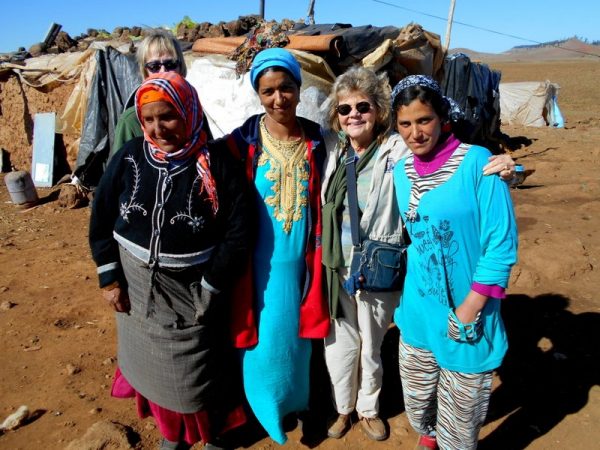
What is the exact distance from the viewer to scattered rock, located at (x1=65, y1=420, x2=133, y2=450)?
7.61 feet

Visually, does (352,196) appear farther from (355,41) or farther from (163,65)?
(355,41)

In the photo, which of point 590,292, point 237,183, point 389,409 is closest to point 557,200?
point 590,292

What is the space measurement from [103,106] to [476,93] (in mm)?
6657

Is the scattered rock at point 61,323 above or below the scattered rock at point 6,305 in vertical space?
below

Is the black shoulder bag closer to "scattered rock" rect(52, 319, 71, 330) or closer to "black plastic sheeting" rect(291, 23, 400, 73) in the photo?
"scattered rock" rect(52, 319, 71, 330)

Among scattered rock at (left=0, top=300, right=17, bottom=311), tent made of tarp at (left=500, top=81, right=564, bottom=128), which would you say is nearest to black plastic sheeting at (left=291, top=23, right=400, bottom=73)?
scattered rock at (left=0, top=300, right=17, bottom=311)

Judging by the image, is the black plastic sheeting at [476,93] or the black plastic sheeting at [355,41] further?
the black plastic sheeting at [476,93]

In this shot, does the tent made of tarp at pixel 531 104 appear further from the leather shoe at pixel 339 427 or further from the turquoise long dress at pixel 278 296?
the turquoise long dress at pixel 278 296

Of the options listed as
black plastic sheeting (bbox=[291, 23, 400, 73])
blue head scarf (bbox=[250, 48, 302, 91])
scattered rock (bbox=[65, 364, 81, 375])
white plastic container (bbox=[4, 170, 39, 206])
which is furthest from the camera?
white plastic container (bbox=[4, 170, 39, 206])

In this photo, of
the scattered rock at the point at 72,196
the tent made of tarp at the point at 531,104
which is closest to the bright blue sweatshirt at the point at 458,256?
the scattered rock at the point at 72,196

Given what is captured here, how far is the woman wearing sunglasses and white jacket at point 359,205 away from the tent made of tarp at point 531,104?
1526cm

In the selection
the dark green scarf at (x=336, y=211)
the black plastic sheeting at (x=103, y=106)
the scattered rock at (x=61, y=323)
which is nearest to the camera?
the dark green scarf at (x=336, y=211)

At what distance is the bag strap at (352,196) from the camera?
2.01m

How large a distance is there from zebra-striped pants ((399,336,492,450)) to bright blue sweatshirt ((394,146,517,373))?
0.07m
